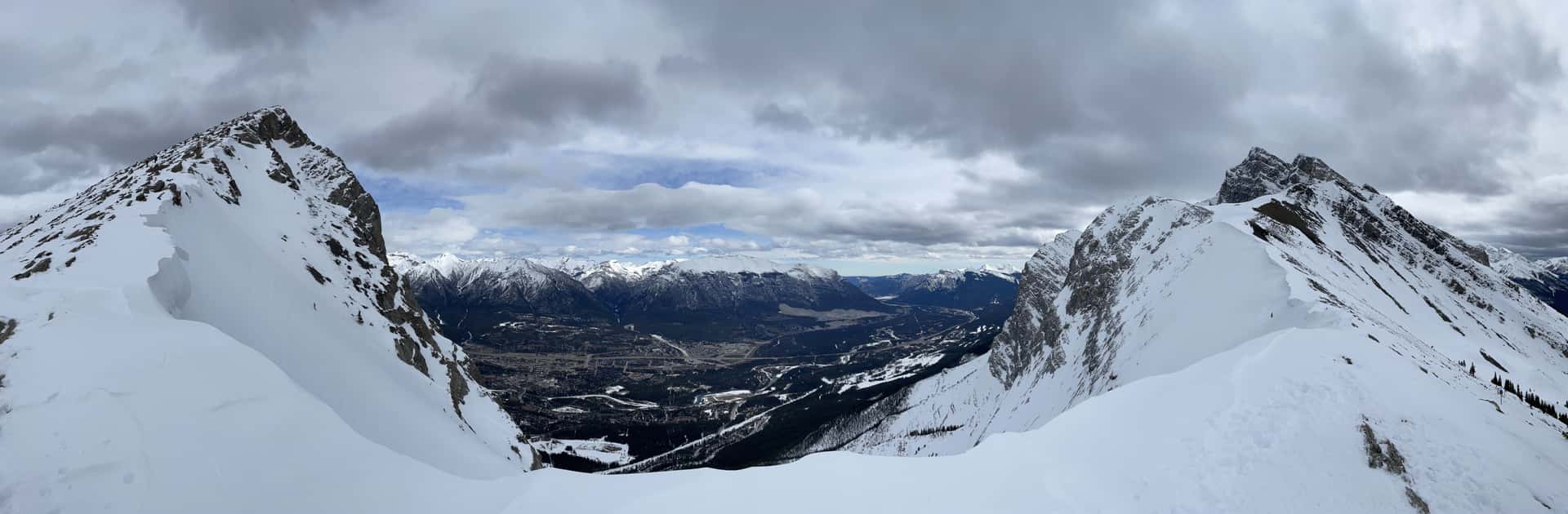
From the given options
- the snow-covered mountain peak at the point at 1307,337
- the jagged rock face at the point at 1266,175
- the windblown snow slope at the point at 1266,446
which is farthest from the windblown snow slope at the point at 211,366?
the jagged rock face at the point at 1266,175

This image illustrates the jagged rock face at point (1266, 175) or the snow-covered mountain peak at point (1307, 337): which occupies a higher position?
the jagged rock face at point (1266, 175)

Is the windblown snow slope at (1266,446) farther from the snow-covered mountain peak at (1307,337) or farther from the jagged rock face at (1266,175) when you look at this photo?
the jagged rock face at (1266,175)

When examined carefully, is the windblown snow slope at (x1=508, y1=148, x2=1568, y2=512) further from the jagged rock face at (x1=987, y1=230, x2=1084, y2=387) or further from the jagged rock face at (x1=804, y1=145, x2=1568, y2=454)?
the jagged rock face at (x1=987, y1=230, x2=1084, y2=387)

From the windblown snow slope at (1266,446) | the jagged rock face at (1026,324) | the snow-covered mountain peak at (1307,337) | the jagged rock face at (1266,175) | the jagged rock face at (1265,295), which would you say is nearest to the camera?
the windblown snow slope at (1266,446)

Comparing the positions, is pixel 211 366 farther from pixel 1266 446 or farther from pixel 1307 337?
pixel 1307 337

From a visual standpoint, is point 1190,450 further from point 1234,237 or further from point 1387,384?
point 1234,237

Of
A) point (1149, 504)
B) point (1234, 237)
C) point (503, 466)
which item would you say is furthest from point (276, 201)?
point (1234, 237)

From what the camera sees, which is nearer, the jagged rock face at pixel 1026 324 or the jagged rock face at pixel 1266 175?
the jagged rock face at pixel 1266 175

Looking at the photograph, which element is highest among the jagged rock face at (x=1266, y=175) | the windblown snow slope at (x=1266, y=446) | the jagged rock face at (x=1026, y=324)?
the jagged rock face at (x=1266, y=175)

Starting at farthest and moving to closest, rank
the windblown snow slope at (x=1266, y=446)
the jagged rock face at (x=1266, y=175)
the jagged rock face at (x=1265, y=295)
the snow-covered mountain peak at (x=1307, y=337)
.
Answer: the jagged rock face at (x=1266, y=175) → the jagged rock face at (x=1265, y=295) → the snow-covered mountain peak at (x=1307, y=337) → the windblown snow slope at (x=1266, y=446)
